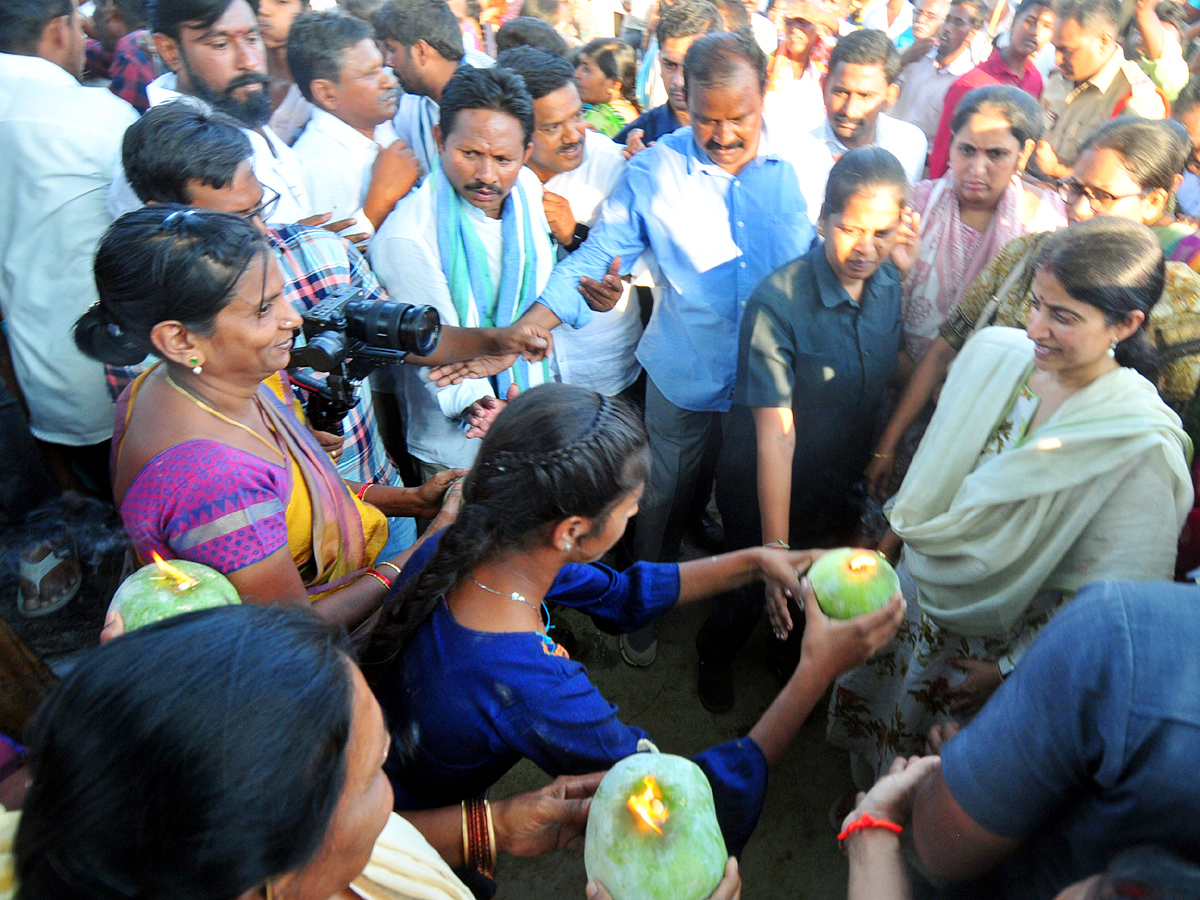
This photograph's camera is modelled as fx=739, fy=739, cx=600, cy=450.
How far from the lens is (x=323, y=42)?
124 inches

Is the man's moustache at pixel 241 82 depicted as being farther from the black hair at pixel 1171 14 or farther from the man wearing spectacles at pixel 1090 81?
the black hair at pixel 1171 14

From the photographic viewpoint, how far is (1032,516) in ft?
6.07

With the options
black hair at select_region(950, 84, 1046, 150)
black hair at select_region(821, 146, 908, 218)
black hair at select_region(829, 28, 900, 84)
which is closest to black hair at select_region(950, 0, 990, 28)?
black hair at select_region(829, 28, 900, 84)

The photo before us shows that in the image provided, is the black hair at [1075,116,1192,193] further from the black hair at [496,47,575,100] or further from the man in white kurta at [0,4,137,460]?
the man in white kurta at [0,4,137,460]

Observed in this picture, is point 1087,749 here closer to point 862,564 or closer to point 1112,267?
point 862,564

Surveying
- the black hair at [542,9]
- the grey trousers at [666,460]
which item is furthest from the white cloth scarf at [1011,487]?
the black hair at [542,9]

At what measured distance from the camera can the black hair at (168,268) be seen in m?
1.62

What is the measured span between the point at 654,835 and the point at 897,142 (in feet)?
11.7

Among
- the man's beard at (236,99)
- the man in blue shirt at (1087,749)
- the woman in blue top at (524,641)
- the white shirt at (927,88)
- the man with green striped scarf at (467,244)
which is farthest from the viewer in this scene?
the white shirt at (927,88)

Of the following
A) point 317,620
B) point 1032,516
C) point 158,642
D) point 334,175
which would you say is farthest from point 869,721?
point 334,175

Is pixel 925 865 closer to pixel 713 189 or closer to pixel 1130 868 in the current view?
pixel 1130 868

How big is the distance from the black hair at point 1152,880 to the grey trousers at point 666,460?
90.8 inches

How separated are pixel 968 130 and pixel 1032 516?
1648mm

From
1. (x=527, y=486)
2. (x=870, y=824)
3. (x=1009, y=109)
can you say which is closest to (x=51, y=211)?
(x=527, y=486)
